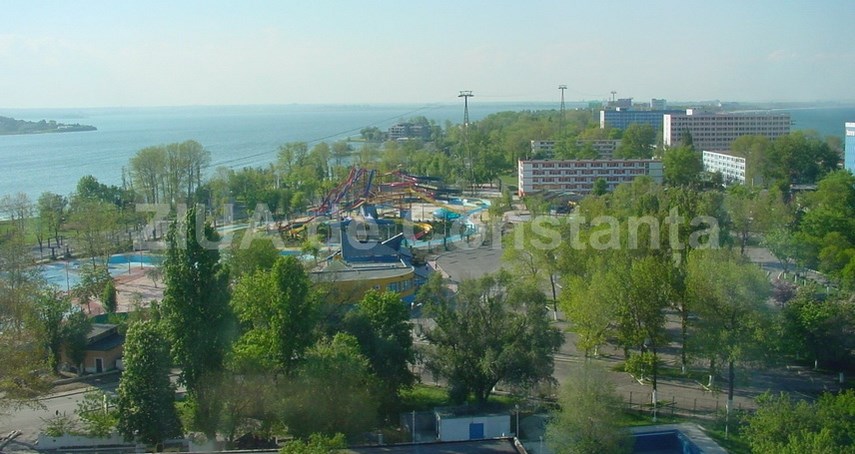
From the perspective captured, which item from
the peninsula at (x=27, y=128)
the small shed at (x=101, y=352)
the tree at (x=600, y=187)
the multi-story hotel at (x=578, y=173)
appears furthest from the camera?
the peninsula at (x=27, y=128)

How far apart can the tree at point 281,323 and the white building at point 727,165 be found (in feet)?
51.6

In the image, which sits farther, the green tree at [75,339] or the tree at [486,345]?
the green tree at [75,339]

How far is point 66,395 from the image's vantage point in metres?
6.29

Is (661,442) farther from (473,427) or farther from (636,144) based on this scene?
(636,144)

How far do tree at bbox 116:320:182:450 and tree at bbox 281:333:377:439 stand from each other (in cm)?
74

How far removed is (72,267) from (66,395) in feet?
19.8

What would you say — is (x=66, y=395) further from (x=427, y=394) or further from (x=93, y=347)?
(x=427, y=394)

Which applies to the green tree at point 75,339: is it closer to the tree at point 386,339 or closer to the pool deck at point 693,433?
the tree at point 386,339

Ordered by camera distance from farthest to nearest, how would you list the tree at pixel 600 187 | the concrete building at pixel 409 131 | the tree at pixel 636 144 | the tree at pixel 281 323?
the concrete building at pixel 409 131
the tree at pixel 636 144
the tree at pixel 600 187
the tree at pixel 281 323

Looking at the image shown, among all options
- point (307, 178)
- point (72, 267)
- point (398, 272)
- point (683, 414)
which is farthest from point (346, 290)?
point (307, 178)

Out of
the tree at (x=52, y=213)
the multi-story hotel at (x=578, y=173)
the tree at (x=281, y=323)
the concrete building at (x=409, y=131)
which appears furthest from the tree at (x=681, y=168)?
the concrete building at (x=409, y=131)

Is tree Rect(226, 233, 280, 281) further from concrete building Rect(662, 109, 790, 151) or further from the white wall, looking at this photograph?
concrete building Rect(662, 109, 790, 151)

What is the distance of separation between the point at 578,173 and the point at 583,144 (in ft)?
19.3

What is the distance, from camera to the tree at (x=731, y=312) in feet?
18.1
